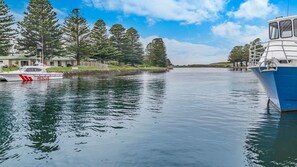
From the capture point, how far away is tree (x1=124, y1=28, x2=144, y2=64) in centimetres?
10562

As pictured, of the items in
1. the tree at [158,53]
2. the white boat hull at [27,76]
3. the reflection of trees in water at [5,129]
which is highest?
the tree at [158,53]

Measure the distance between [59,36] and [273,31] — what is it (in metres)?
63.6

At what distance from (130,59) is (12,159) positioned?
3916 inches

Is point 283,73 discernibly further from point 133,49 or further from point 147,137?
point 133,49

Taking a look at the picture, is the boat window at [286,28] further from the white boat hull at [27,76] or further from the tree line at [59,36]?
the tree line at [59,36]

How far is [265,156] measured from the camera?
8602 millimetres

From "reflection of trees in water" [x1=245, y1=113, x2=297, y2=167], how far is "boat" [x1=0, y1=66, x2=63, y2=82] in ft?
136

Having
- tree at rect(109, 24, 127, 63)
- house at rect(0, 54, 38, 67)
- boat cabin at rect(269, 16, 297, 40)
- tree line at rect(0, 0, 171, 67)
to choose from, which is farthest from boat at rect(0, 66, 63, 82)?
tree at rect(109, 24, 127, 63)

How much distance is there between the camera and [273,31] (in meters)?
17.8

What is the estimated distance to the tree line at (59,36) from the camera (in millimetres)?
63450

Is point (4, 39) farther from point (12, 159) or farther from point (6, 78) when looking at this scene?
point (12, 159)

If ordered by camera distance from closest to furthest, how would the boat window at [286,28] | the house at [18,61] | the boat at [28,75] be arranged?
the boat window at [286,28] → the boat at [28,75] → the house at [18,61]

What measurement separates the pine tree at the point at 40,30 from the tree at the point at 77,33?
5.39m

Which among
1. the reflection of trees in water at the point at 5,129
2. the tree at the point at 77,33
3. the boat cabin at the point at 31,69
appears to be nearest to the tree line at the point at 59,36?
the tree at the point at 77,33
